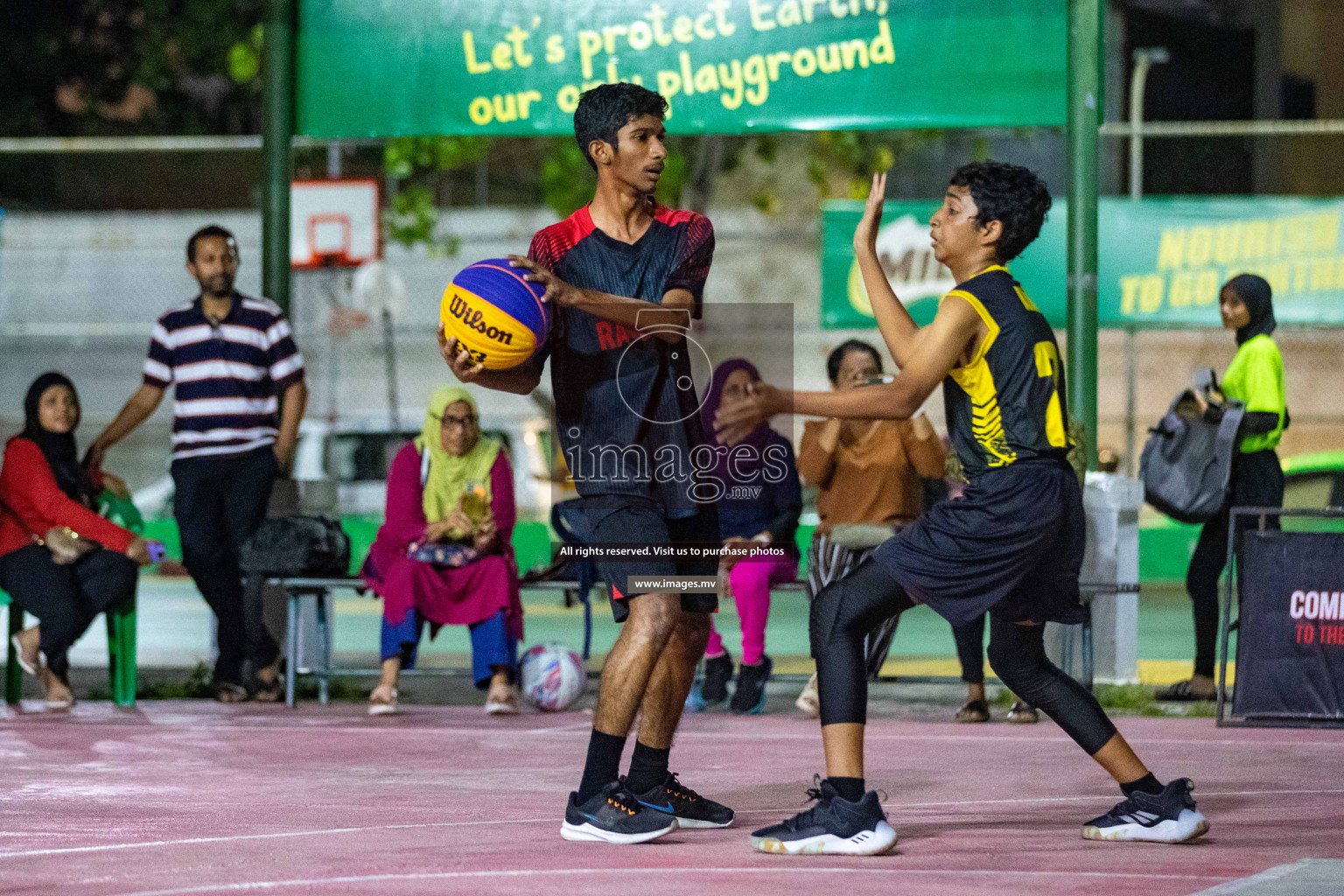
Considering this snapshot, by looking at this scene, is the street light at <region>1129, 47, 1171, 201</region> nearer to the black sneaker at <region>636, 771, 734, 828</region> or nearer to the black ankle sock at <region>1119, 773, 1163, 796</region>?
the black ankle sock at <region>1119, 773, 1163, 796</region>

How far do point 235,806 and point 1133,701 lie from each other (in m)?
4.69

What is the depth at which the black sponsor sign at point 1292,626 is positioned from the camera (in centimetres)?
792

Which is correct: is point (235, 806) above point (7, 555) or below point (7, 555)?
below

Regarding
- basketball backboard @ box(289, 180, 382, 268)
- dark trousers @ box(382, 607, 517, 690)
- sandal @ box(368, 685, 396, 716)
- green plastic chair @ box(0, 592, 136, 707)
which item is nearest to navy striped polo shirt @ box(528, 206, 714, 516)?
dark trousers @ box(382, 607, 517, 690)

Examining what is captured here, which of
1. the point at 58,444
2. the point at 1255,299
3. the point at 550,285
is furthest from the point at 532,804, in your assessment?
the point at 1255,299

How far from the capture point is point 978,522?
5.14 meters

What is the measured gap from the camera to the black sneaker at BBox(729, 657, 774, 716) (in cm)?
879

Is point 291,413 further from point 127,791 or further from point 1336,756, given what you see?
point 1336,756

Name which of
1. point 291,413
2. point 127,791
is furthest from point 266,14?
point 127,791

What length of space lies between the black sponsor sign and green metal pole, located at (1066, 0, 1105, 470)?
1.83 meters

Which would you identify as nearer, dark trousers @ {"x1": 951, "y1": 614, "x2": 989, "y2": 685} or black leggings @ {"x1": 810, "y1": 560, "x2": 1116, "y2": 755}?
black leggings @ {"x1": 810, "y1": 560, "x2": 1116, "y2": 755}

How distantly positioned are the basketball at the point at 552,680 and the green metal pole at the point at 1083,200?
3.01 metres

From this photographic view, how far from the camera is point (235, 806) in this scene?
593 cm

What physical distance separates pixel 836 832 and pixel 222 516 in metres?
4.96
